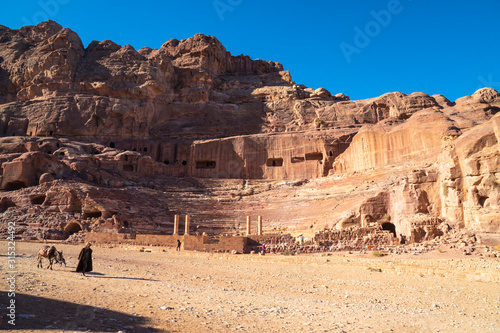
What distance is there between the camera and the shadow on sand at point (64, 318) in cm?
542

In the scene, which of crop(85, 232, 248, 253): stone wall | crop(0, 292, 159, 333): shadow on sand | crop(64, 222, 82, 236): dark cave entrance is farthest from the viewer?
crop(64, 222, 82, 236): dark cave entrance

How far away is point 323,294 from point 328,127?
42847 mm

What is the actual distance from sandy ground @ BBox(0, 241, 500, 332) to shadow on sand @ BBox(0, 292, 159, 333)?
1 centimetres

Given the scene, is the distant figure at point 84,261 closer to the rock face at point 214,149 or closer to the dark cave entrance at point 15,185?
the rock face at point 214,149

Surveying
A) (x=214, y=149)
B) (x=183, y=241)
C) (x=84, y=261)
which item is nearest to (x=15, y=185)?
(x=183, y=241)

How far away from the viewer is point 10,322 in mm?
5297

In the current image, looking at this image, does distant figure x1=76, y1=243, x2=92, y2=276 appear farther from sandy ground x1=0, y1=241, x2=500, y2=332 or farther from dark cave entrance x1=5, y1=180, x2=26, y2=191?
dark cave entrance x1=5, y1=180, x2=26, y2=191

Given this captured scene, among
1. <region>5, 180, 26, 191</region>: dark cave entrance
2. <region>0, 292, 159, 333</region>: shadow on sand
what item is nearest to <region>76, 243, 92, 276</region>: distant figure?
<region>0, 292, 159, 333</region>: shadow on sand

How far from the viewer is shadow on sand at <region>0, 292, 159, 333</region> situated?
5418mm

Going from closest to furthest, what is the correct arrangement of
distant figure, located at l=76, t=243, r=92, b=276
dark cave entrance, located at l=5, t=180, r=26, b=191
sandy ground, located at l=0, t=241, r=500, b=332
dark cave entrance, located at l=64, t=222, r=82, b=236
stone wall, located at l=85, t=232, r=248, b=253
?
sandy ground, located at l=0, t=241, r=500, b=332, distant figure, located at l=76, t=243, r=92, b=276, stone wall, located at l=85, t=232, r=248, b=253, dark cave entrance, located at l=64, t=222, r=82, b=236, dark cave entrance, located at l=5, t=180, r=26, b=191

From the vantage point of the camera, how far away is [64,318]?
19.4 feet

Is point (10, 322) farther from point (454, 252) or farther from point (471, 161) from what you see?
point (471, 161)

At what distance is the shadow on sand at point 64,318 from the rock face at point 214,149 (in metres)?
21.1

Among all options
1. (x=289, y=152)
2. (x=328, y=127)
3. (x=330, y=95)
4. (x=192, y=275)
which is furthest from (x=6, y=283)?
(x=330, y=95)
